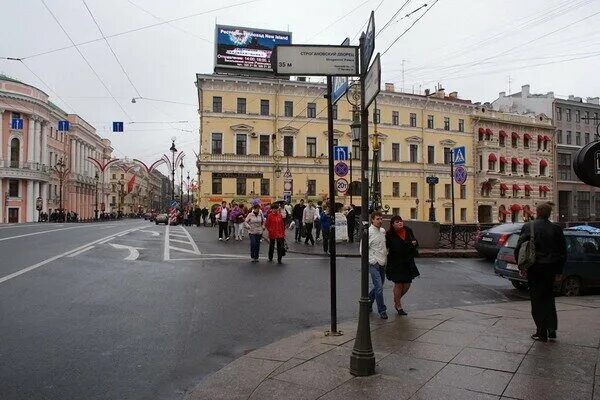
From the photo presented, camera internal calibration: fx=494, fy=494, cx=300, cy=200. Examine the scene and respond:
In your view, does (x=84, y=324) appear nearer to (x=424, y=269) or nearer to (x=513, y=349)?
(x=513, y=349)

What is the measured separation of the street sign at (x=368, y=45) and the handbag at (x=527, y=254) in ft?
11.1

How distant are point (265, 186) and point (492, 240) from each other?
3719cm

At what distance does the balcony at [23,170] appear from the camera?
63188 millimetres

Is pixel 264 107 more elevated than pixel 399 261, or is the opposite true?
pixel 264 107

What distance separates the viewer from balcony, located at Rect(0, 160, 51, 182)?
6319 cm

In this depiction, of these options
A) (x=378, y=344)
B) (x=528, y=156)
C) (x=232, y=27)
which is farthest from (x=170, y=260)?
(x=528, y=156)

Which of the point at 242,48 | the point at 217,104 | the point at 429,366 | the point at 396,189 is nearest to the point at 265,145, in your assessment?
the point at 217,104

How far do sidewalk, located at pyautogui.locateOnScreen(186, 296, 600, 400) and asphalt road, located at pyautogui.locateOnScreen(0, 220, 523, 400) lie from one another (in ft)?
1.84

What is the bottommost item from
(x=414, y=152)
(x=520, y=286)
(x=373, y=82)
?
(x=520, y=286)

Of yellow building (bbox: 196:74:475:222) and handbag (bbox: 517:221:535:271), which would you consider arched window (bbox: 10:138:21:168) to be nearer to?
yellow building (bbox: 196:74:475:222)

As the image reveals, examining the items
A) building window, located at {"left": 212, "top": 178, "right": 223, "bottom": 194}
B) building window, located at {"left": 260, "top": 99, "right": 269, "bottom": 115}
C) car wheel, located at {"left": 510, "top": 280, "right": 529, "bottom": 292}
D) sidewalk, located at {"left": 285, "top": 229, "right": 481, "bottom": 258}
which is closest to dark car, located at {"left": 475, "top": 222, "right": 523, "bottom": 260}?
sidewalk, located at {"left": 285, "top": 229, "right": 481, "bottom": 258}

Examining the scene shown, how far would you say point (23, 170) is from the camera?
65.0 metres

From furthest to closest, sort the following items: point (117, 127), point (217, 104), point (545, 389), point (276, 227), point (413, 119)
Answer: point (413, 119) → point (217, 104) → point (117, 127) → point (276, 227) → point (545, 389)

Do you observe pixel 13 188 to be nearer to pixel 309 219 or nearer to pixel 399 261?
pixel 309 219
